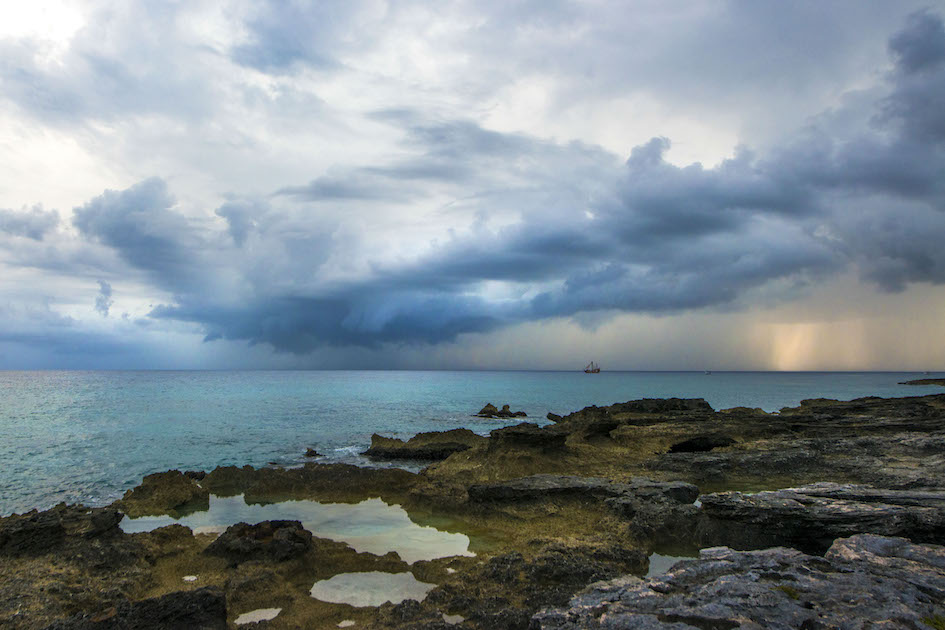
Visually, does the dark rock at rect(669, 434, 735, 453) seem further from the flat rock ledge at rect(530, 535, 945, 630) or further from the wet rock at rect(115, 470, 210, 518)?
the wet rock at rect(115, 470, 210, 518)

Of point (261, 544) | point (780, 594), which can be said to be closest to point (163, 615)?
Answer: point (261, 544)

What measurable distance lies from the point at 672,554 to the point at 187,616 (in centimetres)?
1117

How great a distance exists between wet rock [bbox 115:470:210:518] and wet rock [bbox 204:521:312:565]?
7448 mm

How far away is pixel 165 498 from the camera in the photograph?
65.1ft

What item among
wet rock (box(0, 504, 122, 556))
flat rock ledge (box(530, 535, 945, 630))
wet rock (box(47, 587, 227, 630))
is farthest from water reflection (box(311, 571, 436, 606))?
wet rock (box(0, 504, 122, 556))

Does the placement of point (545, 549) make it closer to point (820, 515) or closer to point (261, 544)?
point (820, 515)

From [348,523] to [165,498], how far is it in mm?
8687

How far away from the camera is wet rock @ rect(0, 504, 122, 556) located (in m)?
12.3

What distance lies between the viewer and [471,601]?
32.1ft

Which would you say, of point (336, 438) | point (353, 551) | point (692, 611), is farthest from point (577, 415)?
point (692, 611)

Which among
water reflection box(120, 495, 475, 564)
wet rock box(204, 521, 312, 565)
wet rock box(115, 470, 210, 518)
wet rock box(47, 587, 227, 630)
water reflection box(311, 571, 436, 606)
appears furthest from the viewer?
wet rock box(115, 470, 210, 518)

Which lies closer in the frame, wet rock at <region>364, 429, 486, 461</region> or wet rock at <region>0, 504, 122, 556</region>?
wet rock at <region>0, 504, 122, 556</region>

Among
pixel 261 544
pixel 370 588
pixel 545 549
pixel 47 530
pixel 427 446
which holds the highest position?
pixel 47 530

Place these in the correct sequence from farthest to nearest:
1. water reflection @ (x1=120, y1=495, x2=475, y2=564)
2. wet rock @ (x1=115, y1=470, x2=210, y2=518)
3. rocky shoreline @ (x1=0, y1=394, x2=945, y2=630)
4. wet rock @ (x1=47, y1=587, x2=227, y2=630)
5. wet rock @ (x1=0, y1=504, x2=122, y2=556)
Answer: wet rock @ (x1=115, y1=470, x2=210, y2=518), water reflection @ (x1=120, y1=495, x2=475, y2=564), wet rock @ (x1=0, y1=504, x2=122, y2=556), wet rock @ (x1=47, y1=587, x2=227, y2=630), rocky shoreline @ (x1=0, y1=394, x2=945, y2=630)
